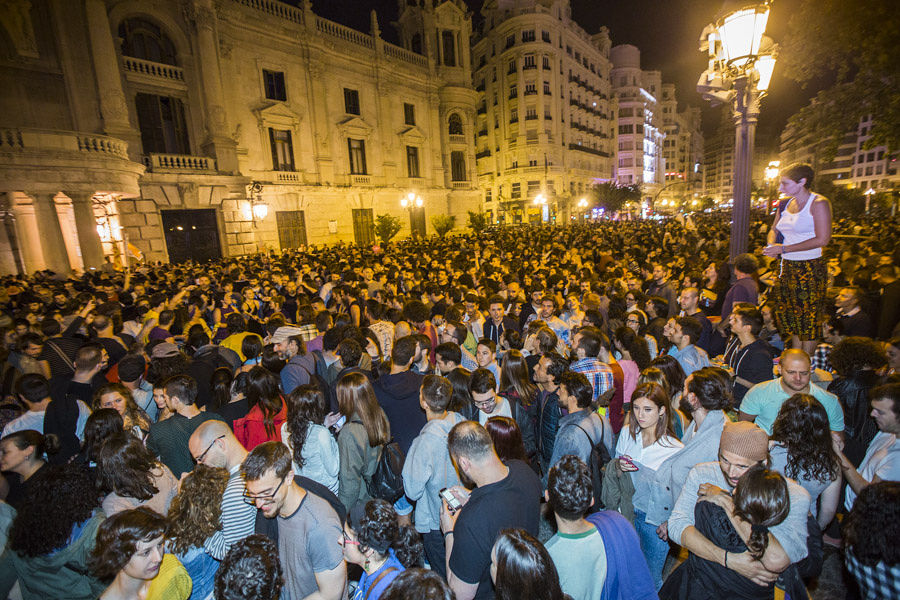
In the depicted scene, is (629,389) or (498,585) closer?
(498,585)

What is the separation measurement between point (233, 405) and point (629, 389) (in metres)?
4.02

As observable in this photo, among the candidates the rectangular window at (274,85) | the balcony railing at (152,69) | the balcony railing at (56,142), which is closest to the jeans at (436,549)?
the balcony railing at (56,142)

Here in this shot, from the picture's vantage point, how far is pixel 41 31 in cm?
1598

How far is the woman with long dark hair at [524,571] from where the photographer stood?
161 centimetres

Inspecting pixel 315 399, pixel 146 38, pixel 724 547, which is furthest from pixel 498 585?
pixel 146 38

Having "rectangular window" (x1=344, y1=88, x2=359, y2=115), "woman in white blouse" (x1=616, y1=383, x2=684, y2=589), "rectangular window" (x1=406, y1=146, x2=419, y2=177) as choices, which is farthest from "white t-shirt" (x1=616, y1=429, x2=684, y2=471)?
"rectangular window" (x1=406, y1=146, x2=419, y2=177)

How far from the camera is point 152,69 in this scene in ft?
63.4

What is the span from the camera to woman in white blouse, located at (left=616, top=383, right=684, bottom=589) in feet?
9.62

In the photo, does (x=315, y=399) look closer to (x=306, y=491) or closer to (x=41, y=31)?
(x=306, y=491)

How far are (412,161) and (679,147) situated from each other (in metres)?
98.9

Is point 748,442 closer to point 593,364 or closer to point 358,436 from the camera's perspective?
point 593,364

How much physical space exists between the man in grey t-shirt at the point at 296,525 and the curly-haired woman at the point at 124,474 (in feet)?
3.33

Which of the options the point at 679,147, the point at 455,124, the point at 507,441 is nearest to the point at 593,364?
the point at 507,441

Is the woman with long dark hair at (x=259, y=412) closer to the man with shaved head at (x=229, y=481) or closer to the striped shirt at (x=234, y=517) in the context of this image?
the man with shaved head at (x=229, y=481)
